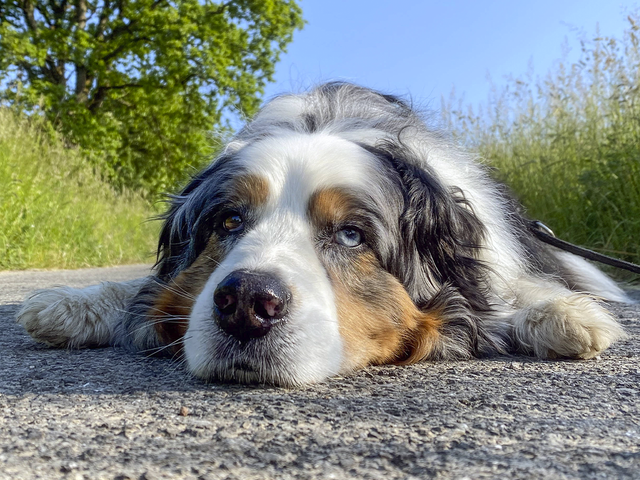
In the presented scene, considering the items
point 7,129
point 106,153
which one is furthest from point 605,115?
point 106,153

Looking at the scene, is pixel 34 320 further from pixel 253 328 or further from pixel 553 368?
pixel 553 368

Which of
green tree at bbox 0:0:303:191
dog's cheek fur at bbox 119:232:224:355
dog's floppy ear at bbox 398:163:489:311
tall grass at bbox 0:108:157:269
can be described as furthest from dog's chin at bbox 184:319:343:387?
green tree at bbox 0:0:303:191

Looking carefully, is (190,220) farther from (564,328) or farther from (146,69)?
(146,69)

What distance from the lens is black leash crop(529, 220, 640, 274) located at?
3.86 meters

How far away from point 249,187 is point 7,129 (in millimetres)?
9989

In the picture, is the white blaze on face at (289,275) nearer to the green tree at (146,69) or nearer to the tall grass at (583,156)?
the tall grass at (583,156)

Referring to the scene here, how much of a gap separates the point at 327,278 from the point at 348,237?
1.08ft

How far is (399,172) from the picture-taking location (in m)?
3.30

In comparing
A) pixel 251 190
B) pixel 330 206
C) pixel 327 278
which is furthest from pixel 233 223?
pixel 327 278

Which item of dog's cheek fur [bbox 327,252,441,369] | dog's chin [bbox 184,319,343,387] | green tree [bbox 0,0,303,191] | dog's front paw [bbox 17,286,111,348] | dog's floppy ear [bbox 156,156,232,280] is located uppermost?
green tree [bbox 0,0,303,191]

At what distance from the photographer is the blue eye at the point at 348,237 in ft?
9.23

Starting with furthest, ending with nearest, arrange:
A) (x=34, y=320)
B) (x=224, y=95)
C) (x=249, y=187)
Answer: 1. (x=224, y=95)
2. (x=34, y=320)
3. (x=249, y=187)

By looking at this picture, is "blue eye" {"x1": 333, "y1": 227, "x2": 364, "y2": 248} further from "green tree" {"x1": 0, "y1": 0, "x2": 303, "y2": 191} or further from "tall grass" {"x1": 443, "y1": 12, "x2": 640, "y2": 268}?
"green tree" {"x1": 0, "y1": 0, "x2": 303, "y2": 191}

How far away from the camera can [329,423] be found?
1798mm
